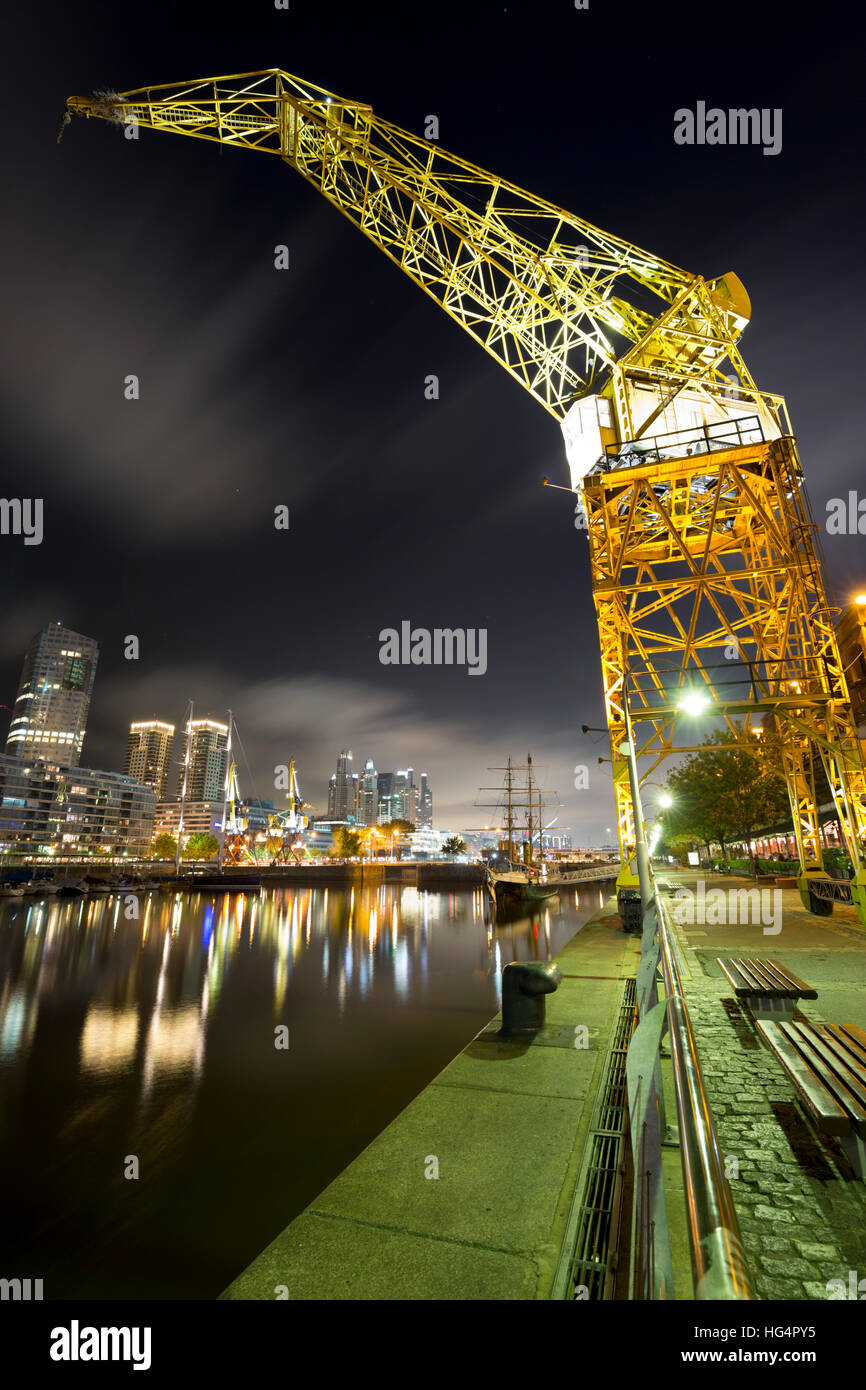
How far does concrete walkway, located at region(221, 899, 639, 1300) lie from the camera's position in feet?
12.2

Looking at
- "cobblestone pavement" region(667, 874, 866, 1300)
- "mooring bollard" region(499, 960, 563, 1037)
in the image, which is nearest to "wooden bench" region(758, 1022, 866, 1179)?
"cobblestone pavement" region(667, 874, 866, 1300)

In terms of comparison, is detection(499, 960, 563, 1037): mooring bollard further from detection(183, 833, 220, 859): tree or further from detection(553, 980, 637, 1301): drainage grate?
detection(183, 833, 220, 859): tree

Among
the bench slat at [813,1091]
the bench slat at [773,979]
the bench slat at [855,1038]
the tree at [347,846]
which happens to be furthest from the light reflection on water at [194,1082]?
the tree at [347,846]

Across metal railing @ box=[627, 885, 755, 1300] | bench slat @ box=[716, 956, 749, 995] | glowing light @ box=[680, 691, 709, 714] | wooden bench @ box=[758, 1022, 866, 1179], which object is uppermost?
glowing light @ box=[680, 691, 709, 714]

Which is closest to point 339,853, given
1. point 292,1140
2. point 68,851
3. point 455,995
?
point 68,851

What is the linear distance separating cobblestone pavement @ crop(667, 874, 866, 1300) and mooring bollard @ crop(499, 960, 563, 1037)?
6.83 ft

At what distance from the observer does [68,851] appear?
472ft

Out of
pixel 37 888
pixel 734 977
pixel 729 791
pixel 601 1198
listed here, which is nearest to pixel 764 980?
pixel 734 977

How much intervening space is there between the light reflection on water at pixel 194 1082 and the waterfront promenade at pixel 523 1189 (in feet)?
12.6
